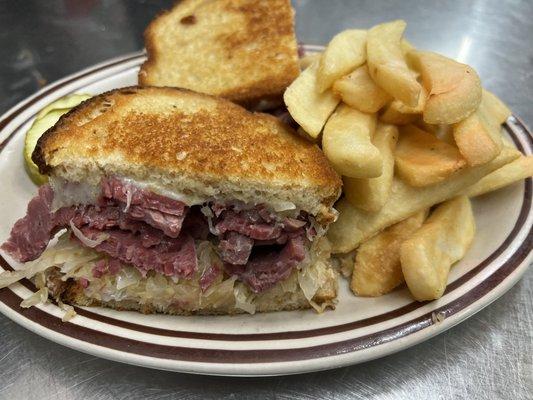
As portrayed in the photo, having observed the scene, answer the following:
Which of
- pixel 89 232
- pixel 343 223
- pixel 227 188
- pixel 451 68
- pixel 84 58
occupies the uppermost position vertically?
pixel 451 68

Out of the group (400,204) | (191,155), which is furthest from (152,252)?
(400,204)

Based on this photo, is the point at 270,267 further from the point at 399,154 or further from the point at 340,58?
the point at 340,58

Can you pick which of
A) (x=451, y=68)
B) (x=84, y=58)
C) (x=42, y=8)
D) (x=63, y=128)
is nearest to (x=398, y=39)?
(x=451, y=68)

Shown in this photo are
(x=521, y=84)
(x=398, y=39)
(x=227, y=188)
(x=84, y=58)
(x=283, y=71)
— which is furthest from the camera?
(x=84, y=58)

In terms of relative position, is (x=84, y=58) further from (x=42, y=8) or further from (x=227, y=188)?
(x=227, y=188)

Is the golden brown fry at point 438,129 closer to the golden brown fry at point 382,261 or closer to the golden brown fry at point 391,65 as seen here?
the golden brown fry at point 391,65

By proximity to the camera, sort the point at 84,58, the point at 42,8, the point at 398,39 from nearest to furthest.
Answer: the point at 398,39 → the point at 84,58 → the point at 42,8
